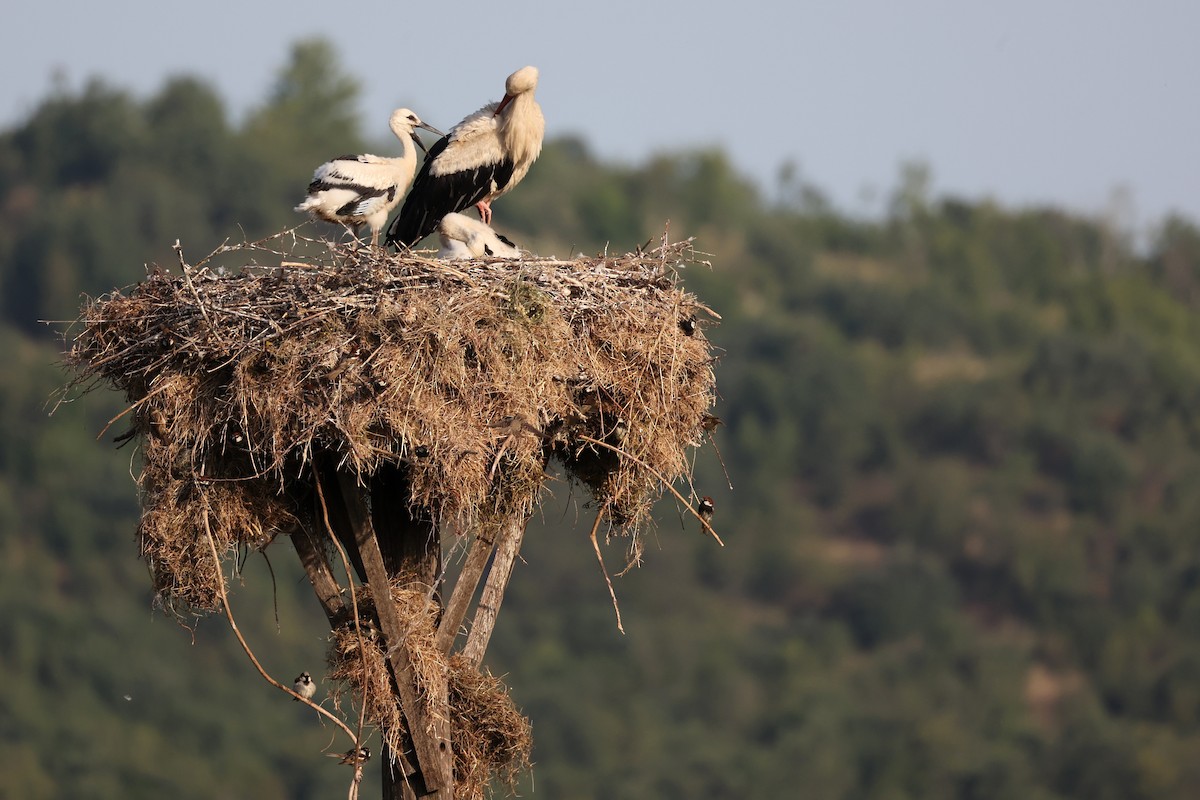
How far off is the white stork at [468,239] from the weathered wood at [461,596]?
2.04 metres

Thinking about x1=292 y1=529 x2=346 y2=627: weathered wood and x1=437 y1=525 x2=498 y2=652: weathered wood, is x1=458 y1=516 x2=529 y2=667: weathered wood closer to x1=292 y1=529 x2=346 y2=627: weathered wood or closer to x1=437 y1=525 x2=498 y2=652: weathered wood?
x1=437 y1=525 x2=498 y2=652: weathered wood

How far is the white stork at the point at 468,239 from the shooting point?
35.0ft

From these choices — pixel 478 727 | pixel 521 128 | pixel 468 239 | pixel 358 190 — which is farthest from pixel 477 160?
pixel 478 727

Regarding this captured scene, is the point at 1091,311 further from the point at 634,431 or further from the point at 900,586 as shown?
the point at 634,431

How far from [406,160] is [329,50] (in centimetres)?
8202

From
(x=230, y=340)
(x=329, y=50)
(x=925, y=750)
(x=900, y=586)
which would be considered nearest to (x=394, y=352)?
(x=230, y=340)

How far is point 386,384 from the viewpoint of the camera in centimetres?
850

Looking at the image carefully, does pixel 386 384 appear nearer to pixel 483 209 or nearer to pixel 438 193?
pixel 438 193

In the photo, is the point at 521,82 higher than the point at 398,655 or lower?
higher

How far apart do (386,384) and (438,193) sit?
3.68 meters

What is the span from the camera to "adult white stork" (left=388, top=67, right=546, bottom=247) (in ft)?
39.4

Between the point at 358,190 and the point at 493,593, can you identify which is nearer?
the point at 493,593

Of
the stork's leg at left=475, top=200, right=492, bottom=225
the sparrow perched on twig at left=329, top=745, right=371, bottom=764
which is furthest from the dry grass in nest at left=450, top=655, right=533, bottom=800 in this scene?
the stork's leg at left=475, top=200, right=492, bottom=225

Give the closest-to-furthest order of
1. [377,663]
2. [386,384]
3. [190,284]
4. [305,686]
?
1. [386,384]
2. [377,663]
3. [190,284]
4. [305,686]
